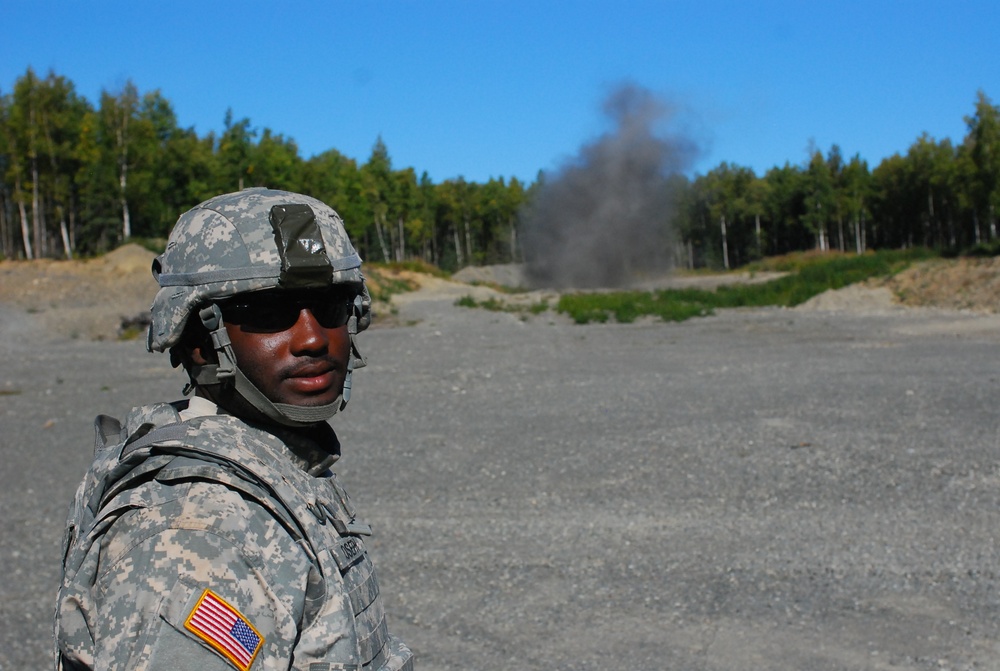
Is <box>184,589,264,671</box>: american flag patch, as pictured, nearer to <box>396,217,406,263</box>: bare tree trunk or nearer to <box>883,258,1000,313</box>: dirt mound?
<box>883,258,1000,313</box>: dirt mound

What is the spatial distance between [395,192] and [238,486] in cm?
5897

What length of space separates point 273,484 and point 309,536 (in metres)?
0.09

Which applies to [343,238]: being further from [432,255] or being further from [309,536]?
[432,255]

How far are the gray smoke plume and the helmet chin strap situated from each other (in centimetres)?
3540

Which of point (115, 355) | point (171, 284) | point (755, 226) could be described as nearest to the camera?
point (171, 284)

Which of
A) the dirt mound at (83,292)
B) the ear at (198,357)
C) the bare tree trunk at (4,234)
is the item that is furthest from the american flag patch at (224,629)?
the bare tree trunk at (4,234)

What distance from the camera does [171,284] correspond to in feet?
5.39

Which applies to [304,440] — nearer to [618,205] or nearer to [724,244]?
[618,205]

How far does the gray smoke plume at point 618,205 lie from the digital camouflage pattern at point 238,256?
116ft

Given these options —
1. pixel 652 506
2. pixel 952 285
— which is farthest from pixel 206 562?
pixel 952 285

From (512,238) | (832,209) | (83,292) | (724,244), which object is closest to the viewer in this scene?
(83,292)

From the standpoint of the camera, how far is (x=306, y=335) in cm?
162

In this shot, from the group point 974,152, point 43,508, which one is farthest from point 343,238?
point 974,152

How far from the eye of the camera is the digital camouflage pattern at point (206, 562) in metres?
1.26
